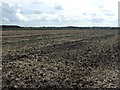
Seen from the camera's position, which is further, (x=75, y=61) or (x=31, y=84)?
(x=75, y=61)

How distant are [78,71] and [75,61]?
118 inches

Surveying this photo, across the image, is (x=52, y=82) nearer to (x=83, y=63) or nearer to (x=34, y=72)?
(x=34, y=72)

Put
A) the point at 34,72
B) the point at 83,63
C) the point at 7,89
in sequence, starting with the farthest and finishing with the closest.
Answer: the point at 83,63 < the point at 34,72 < the point at 7,89

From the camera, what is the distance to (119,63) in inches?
546

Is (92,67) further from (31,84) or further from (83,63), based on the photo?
(31,84)

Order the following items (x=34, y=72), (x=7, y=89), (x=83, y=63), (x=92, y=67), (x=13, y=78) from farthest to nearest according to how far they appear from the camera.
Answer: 1. (x=83, y=63)
2. (x=92, y=67)
3. (x=34, y=72)
4. (x=13, y=78)
5. (x=7, y=89)

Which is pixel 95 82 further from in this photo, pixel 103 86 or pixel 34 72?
pixel 34 72

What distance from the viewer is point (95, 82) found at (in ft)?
31.2

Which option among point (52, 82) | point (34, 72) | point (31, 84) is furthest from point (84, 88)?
point (34, 72)

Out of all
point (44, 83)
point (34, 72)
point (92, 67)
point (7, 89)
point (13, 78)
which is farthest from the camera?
point (92, 67)

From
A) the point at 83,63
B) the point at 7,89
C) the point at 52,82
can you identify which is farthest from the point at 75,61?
the point at 7,89

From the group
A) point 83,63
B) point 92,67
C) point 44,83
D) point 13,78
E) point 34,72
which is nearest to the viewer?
point 44,83

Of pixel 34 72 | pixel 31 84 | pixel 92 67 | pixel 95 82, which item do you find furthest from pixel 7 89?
pixel 92 67

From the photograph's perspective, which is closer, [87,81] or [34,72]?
[87,81]
